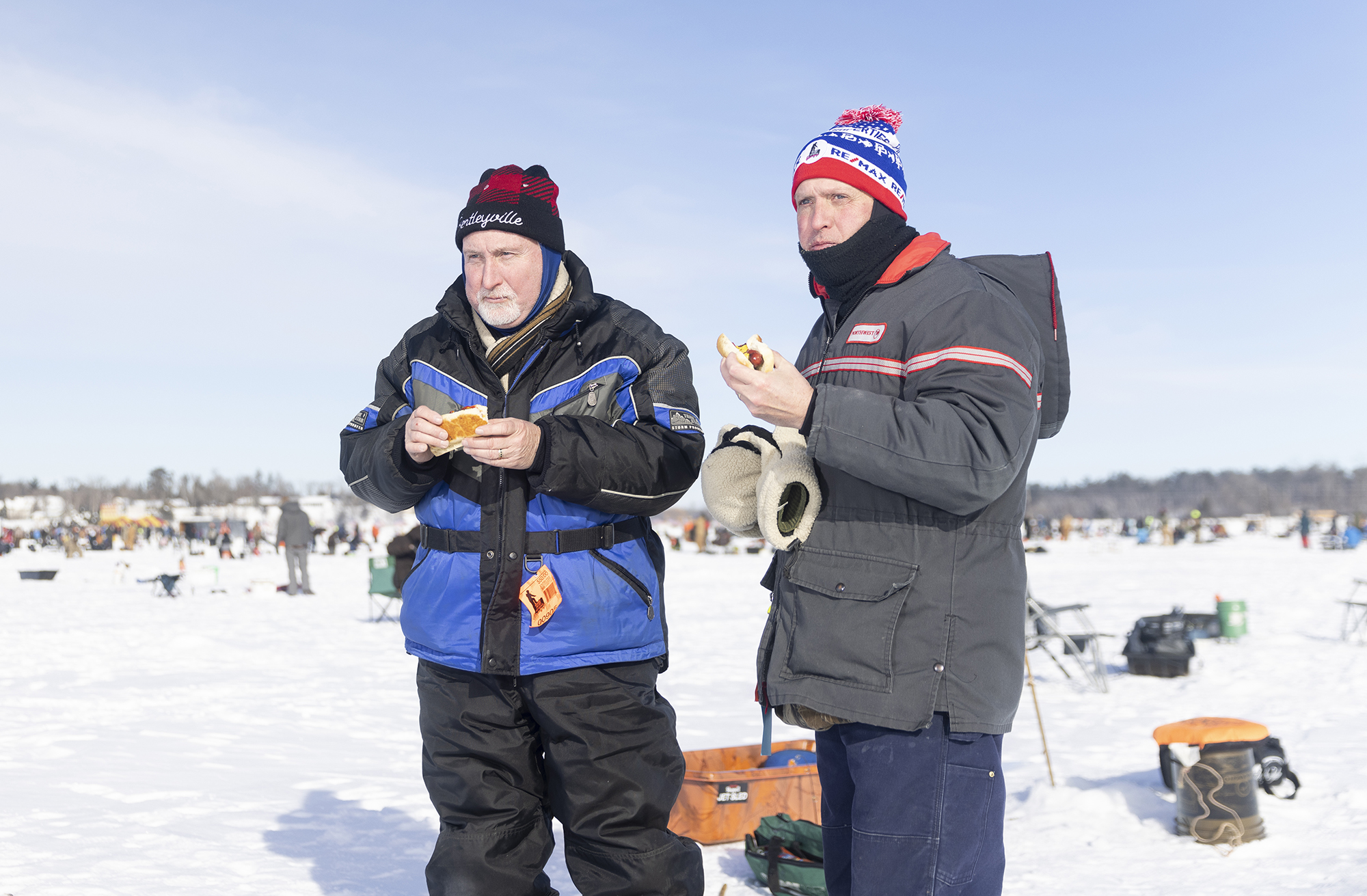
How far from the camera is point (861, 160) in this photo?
2.22 metres

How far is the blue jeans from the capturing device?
6.48ft

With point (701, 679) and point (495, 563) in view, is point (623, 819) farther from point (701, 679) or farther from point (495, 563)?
point (701, 679)

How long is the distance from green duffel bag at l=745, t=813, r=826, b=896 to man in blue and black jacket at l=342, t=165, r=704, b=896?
1131 mm

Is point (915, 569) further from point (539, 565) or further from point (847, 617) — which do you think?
point (539, 565)

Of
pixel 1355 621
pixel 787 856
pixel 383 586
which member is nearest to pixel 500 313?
pixel 787 856

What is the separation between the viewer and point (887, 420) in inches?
74.4

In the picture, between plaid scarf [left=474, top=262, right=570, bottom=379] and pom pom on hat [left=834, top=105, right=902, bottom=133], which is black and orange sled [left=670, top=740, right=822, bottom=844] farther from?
pom pom on hat [left=834, top=105, right=902, bottom=133]

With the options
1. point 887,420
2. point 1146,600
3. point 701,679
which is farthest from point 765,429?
point 1146,600

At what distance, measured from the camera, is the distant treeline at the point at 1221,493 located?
109875mm

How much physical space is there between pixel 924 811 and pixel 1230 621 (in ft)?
35.8

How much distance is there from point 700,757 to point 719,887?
865 mm

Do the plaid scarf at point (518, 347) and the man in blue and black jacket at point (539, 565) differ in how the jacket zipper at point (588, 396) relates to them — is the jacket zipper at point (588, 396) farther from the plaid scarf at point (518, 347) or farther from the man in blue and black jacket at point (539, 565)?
the plaid scarf at point (518, 347)

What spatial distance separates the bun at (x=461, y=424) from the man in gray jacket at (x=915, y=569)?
824mm

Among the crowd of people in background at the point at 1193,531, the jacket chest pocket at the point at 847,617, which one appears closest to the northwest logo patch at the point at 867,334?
the jacket chest pocket at the point at 847,617
